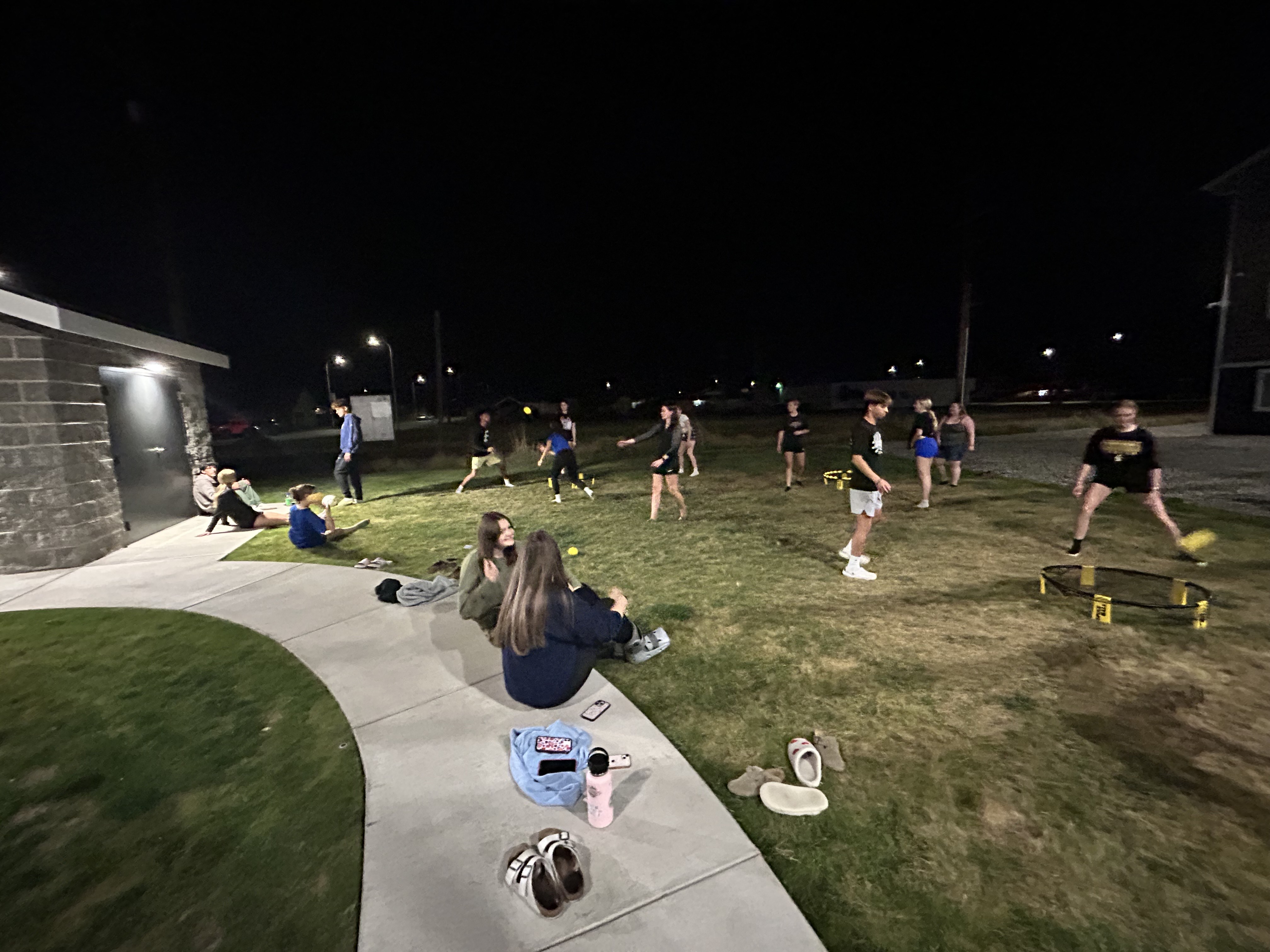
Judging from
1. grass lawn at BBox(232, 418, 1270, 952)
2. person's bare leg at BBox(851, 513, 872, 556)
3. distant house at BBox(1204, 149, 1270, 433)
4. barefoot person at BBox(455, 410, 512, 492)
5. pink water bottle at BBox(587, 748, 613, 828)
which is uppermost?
distant house at BBox(1204, 149, 1270, 433)

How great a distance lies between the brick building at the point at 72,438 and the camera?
7.78 m

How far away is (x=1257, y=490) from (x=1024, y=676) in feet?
37.0

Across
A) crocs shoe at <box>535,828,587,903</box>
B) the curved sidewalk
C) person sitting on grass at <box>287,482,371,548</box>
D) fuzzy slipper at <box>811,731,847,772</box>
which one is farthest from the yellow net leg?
person sitting on grass at <box>287,482,371,548</box>

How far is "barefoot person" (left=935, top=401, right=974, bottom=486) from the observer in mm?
11375

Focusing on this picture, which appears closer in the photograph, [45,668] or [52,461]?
[45,668]

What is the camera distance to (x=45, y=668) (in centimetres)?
519

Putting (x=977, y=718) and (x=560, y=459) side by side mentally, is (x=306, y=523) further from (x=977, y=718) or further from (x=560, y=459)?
(x=977, y=718)

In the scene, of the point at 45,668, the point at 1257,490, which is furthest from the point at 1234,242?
the point at 45,668

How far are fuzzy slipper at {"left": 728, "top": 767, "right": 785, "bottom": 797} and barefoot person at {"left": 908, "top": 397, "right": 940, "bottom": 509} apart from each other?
316 inches

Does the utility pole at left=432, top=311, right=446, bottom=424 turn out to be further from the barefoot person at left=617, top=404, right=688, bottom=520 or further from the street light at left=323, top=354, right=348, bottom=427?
the barefoot person at left=617, top=404, right=688, bottom=520

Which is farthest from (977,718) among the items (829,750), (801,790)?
(801,790)

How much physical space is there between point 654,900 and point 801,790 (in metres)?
1.09

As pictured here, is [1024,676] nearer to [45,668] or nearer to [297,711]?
[297,711]

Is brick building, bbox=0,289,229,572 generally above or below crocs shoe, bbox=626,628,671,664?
above
